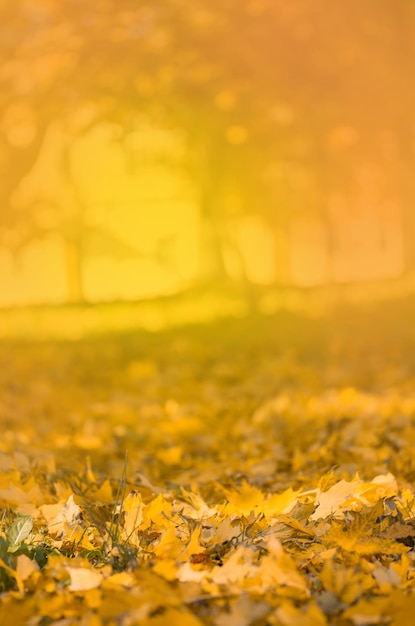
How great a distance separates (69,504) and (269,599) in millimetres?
894

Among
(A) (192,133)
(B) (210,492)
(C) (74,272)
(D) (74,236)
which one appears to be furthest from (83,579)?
(C) (74,272)

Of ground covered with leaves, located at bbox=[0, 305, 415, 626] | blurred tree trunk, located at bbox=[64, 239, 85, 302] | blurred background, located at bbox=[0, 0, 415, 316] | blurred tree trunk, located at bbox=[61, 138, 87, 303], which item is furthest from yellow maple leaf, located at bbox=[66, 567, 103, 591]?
blurred tree trunk, located at bbox=[64, 239, 85, 302]

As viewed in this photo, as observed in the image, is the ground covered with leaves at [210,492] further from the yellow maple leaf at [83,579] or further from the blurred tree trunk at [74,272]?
the blurred tree trunk at [74,272]

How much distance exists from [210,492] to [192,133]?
10.9 meters

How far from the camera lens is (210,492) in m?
3.42

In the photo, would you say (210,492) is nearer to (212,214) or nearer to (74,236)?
(212,214)

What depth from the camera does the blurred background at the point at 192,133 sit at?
41.9 feet

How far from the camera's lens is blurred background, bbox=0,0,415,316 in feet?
41.9

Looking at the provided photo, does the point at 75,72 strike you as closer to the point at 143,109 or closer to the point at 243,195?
the point at 143,109

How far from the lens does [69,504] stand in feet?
8.14

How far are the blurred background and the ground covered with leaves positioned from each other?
5.43 meters

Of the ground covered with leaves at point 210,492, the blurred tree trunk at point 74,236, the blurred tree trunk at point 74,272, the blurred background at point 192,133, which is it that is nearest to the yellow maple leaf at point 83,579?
the ground covered with leaves at point 210,492

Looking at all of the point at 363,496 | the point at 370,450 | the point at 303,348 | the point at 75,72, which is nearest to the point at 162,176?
the point at 75,72

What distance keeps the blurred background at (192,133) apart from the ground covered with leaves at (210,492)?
214 inches
